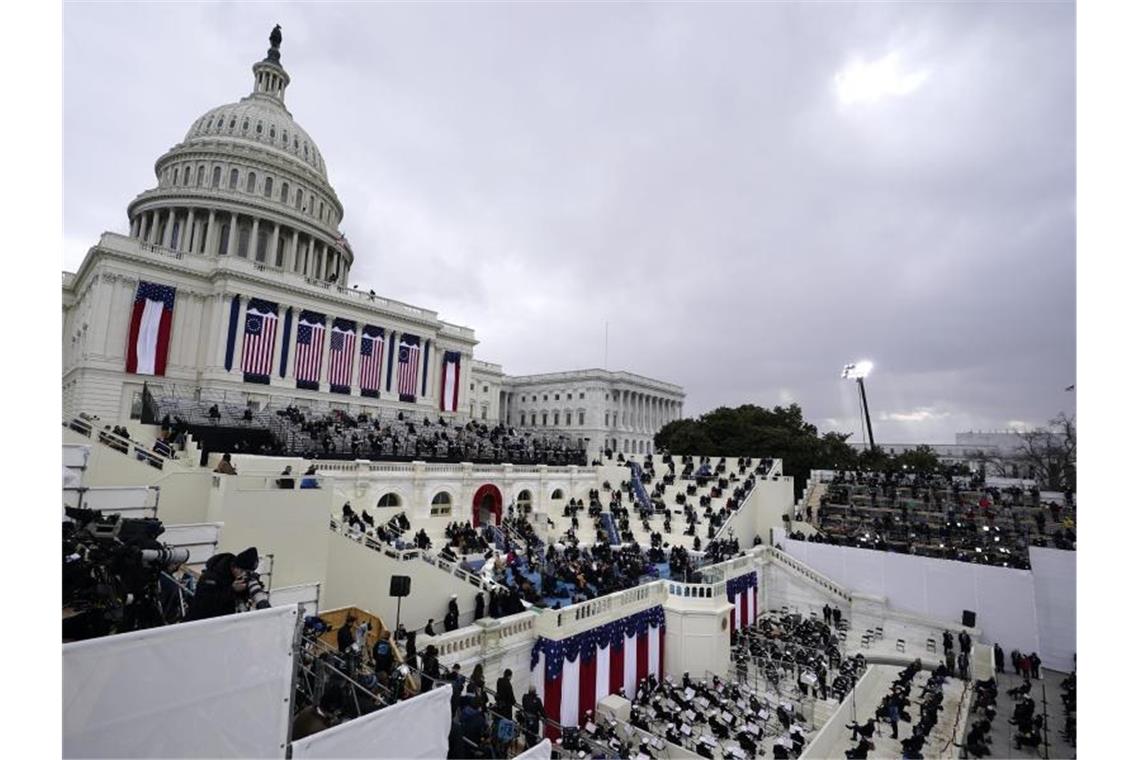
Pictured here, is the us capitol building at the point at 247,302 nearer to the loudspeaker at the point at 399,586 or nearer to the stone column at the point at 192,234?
the stone column at the point at 192,234

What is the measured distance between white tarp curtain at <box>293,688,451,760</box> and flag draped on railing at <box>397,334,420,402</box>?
43.4 meters

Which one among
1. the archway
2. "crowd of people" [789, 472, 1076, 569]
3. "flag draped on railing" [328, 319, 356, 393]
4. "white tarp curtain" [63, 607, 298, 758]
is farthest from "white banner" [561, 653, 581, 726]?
"flag draped on railing" [328, 319, 356, 393]

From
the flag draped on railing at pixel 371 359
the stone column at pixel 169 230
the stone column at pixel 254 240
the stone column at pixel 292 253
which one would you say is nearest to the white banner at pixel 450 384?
the flag draped on railing at pixel 371 359

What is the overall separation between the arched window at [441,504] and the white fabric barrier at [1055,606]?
27.2 metres

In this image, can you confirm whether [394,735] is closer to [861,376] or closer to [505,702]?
[505,702]

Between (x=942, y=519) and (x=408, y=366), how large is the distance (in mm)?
39087

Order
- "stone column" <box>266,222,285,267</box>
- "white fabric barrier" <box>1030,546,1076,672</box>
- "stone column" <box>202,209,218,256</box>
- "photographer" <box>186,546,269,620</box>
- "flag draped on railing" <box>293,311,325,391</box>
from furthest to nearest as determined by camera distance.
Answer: "stone column" <box>266,222,285,267</box> → "stone column" <box>202,209,218,256</box> → "flag draped on railing" <box>293,311,325,391</box> → "white fabric barrier" <box>1030,546,1076,672</box> → "photographer" <box>186,546,269,620</box>

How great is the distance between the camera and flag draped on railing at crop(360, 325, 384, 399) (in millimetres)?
45094

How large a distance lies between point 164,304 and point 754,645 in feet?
131

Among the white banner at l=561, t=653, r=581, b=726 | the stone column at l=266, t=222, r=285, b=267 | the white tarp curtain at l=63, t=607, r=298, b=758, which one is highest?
the stone column at l=266, t=222, r=285, b=267

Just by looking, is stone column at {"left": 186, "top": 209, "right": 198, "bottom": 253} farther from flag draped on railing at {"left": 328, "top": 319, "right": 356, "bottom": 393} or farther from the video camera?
the video camera

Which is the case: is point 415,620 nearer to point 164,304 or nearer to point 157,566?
point 157,566
